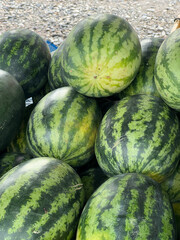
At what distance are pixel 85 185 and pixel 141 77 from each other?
0.73 meters

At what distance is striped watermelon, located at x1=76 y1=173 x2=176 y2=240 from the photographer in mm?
1130

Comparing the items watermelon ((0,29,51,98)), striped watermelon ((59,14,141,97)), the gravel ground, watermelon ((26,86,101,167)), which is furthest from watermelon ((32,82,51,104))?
the gravel ground

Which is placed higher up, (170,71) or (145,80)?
(170,71)

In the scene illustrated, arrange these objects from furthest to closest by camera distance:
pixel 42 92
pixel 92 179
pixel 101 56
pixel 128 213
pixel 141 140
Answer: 1. pixel 42 92
2. pixel 92 179
3. pixel 101 56
4. pixel 141 140
5. pixel 128 213

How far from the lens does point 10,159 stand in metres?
1.85

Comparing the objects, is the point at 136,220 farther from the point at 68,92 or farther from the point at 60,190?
the point at 68,92

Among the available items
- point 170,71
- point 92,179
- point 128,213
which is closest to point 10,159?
point 92,179

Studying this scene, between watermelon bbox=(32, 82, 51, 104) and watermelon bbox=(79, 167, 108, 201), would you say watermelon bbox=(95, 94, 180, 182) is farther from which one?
watermelon bbox=(32, 82, 51, 104)

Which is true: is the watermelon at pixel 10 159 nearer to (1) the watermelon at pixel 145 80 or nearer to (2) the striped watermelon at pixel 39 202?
(2) the striped watermelon at pixel 39 202

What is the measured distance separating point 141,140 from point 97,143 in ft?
0.90

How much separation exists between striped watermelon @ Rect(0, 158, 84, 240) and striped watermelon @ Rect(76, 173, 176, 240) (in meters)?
0.10

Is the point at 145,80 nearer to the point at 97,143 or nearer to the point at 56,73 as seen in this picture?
the point at 97,143

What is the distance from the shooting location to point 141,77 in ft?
6.01

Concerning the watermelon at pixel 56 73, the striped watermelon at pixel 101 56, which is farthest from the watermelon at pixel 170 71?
the watermelon at pixel 56 73
